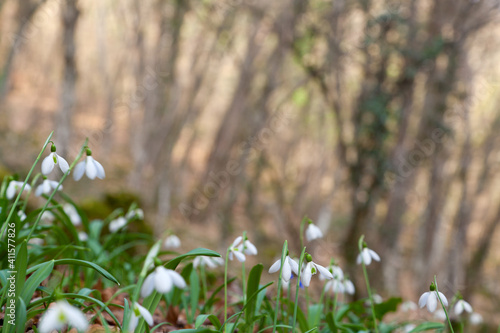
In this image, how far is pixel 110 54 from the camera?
57.4ft

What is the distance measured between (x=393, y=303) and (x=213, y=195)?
9674mm

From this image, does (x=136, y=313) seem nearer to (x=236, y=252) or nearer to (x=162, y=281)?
(x=162, y=281)

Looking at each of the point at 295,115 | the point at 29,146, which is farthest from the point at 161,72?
the point at 295,115

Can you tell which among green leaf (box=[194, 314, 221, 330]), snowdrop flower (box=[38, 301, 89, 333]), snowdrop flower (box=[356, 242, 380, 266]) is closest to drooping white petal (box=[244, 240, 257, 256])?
green leaf (box=[194, 314, 221, 330])

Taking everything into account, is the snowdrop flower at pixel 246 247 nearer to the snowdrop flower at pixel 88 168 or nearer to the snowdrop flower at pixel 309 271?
the snowdrop flower at pixel 309 271

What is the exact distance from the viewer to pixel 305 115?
14.2 metres

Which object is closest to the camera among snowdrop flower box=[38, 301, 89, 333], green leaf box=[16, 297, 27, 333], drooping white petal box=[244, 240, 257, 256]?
snowdrop flower box=[38, 301, 89, 333]

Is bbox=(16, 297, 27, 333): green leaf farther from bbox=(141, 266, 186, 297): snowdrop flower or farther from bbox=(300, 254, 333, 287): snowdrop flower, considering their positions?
bbox=(300, 254, 333, 287): snowdrop flower

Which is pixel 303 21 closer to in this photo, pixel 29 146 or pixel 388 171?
pixel 388 171

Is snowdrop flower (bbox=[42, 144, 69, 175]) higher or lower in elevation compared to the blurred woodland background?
lower

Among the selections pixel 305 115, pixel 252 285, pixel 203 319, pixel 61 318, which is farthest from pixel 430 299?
pixel 305 115

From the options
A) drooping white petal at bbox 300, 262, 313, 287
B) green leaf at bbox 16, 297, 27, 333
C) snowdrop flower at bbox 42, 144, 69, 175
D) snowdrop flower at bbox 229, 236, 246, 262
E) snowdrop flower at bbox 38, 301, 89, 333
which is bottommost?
snowdrop flower at bbox 38, 301, 89, 333

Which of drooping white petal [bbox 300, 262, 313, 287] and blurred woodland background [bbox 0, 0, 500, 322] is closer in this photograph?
drooping white petal [bbox 300, 262, 313, 287]

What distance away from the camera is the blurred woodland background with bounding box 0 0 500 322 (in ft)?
19.6
